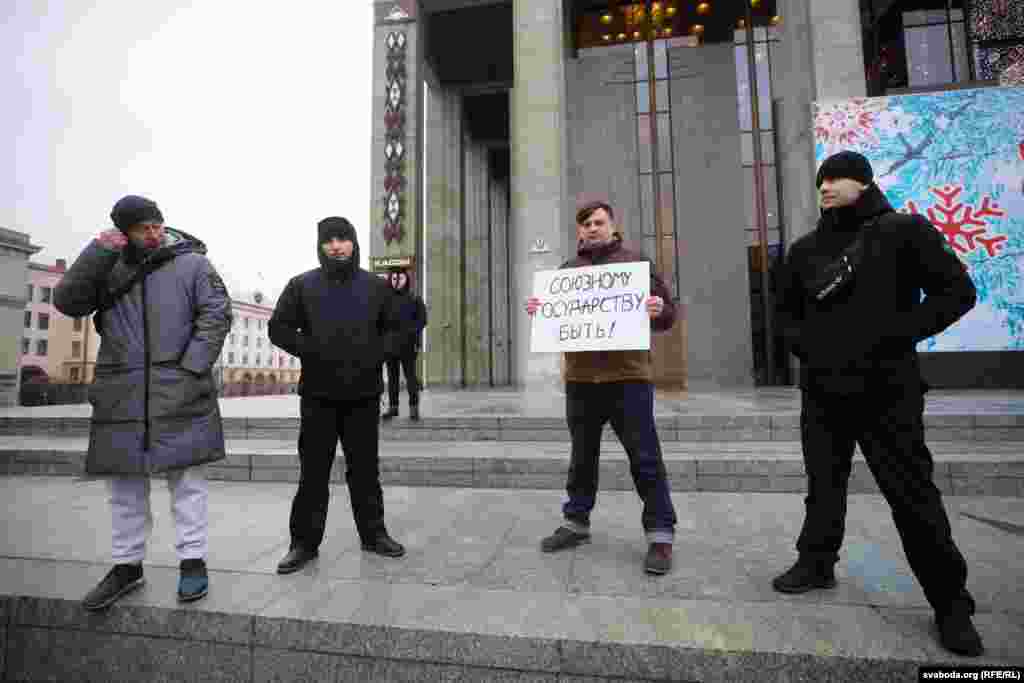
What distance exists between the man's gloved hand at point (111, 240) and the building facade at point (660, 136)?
10020 mm

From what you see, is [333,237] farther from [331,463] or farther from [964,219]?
[964,219]

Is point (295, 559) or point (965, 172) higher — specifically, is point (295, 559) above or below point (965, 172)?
below

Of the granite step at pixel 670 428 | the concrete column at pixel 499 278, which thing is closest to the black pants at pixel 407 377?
the granite step at pixel 670 428

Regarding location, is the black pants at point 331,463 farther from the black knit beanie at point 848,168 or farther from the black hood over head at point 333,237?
the black knit beanie at point 848,168

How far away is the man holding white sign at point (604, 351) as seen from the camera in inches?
126

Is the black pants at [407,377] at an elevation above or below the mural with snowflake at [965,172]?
below

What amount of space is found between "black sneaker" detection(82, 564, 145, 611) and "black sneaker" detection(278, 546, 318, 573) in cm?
72

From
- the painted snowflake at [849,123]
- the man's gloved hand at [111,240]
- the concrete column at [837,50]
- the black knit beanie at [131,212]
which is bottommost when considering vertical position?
the man's gloved hand at [111,240]

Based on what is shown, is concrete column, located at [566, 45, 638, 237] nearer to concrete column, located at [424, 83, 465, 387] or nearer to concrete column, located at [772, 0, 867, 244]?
concrete column, located at [424, 83, 465, 387]

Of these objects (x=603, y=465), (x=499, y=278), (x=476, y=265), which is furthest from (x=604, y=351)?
(x=499, y=278)

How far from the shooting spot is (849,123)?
37.9 ft

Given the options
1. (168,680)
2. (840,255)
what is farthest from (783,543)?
(168,680)

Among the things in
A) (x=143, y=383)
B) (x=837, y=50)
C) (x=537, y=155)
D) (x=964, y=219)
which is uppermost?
(x=837, y=50)

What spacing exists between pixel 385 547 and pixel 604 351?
6.23 feet
